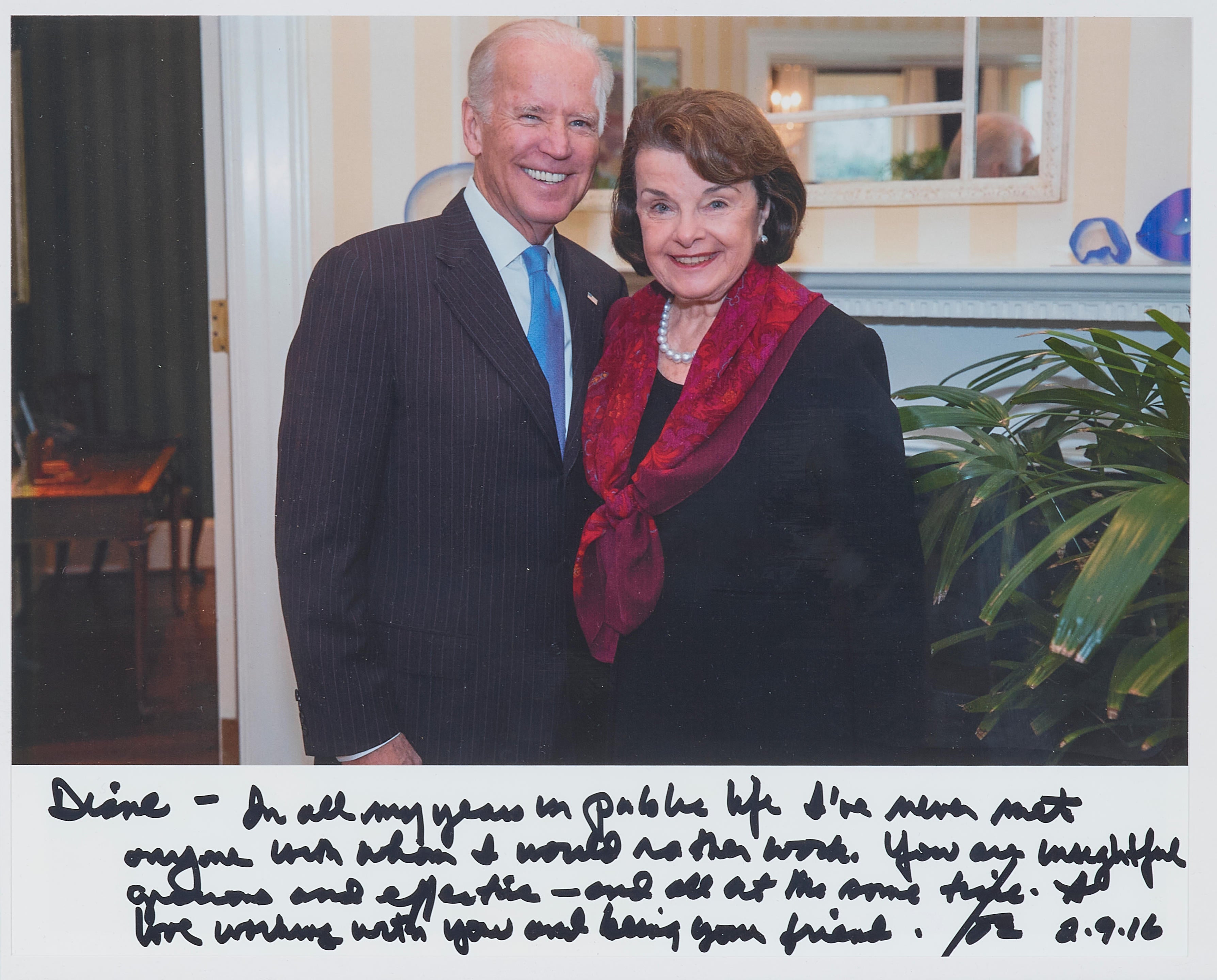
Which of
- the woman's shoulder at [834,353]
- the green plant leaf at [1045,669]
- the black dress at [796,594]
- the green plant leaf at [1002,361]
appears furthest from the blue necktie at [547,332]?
the green plant leaf at [1045,669]

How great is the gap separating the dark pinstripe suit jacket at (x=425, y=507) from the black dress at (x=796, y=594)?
133mm

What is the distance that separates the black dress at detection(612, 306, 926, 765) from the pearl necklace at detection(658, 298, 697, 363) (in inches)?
1.3

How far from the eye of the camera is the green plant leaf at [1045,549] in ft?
3.58

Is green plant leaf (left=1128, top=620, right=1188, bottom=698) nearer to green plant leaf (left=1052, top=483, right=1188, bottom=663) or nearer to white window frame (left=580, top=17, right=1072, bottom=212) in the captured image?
green plant leaf (left=1052, top=483, right=1188, bottom=663)

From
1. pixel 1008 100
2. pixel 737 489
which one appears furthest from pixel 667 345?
pixel 1008 100

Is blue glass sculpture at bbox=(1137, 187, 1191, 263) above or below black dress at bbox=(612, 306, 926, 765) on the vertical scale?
above

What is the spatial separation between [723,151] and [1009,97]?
1.64 ft

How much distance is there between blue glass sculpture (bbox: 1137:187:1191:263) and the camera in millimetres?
1302

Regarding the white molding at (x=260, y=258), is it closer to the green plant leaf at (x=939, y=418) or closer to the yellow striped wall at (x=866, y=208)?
the yellow striped wall at (x=866, y=208)

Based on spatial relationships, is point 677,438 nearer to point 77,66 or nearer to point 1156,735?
point 1156,735

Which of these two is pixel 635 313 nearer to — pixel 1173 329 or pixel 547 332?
pixel 547 332

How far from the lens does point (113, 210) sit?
1342 millimetres

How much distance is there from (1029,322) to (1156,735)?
1.99 feet
